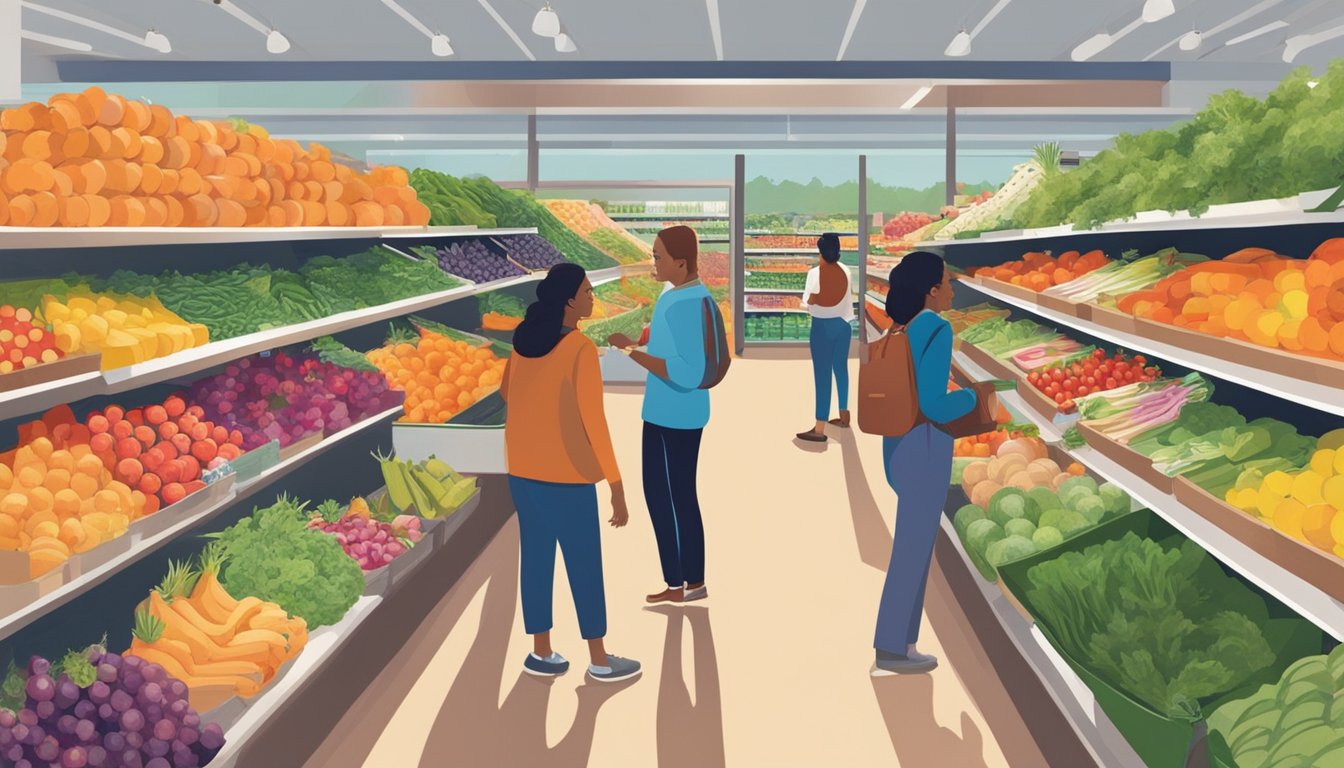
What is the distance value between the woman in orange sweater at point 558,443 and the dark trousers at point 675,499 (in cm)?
75

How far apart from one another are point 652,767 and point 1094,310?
7.96 ft

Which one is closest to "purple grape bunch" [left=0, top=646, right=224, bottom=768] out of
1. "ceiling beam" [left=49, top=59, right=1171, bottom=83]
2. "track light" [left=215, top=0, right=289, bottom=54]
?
"track light" [left=215, top=0, right=289, bottom=54]

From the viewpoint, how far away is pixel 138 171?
11.0 feet

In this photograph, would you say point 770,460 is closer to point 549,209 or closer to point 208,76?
point 549,209

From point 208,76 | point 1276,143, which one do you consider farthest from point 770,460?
point 208,76

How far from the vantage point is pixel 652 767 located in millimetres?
3240

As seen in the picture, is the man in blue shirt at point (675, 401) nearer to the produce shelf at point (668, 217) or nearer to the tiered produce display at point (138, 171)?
the tiered produce display at point (138, 171)

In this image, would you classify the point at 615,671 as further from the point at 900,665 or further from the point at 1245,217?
the point at 1245,217

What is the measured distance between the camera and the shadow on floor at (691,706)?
3.33 meters

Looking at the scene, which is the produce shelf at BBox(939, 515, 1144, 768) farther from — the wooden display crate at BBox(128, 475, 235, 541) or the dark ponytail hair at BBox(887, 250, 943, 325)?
the wooden display crate at BBox(128, 475, 235, 541)

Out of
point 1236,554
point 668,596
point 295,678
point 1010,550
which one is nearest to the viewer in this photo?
point 1236,554

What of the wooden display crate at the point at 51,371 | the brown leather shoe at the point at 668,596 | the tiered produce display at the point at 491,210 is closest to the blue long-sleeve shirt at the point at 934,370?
the brown leather shoe at the point at 668,596

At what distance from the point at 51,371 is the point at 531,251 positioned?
22.4ft

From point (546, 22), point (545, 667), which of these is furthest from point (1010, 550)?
point (546, 22)
